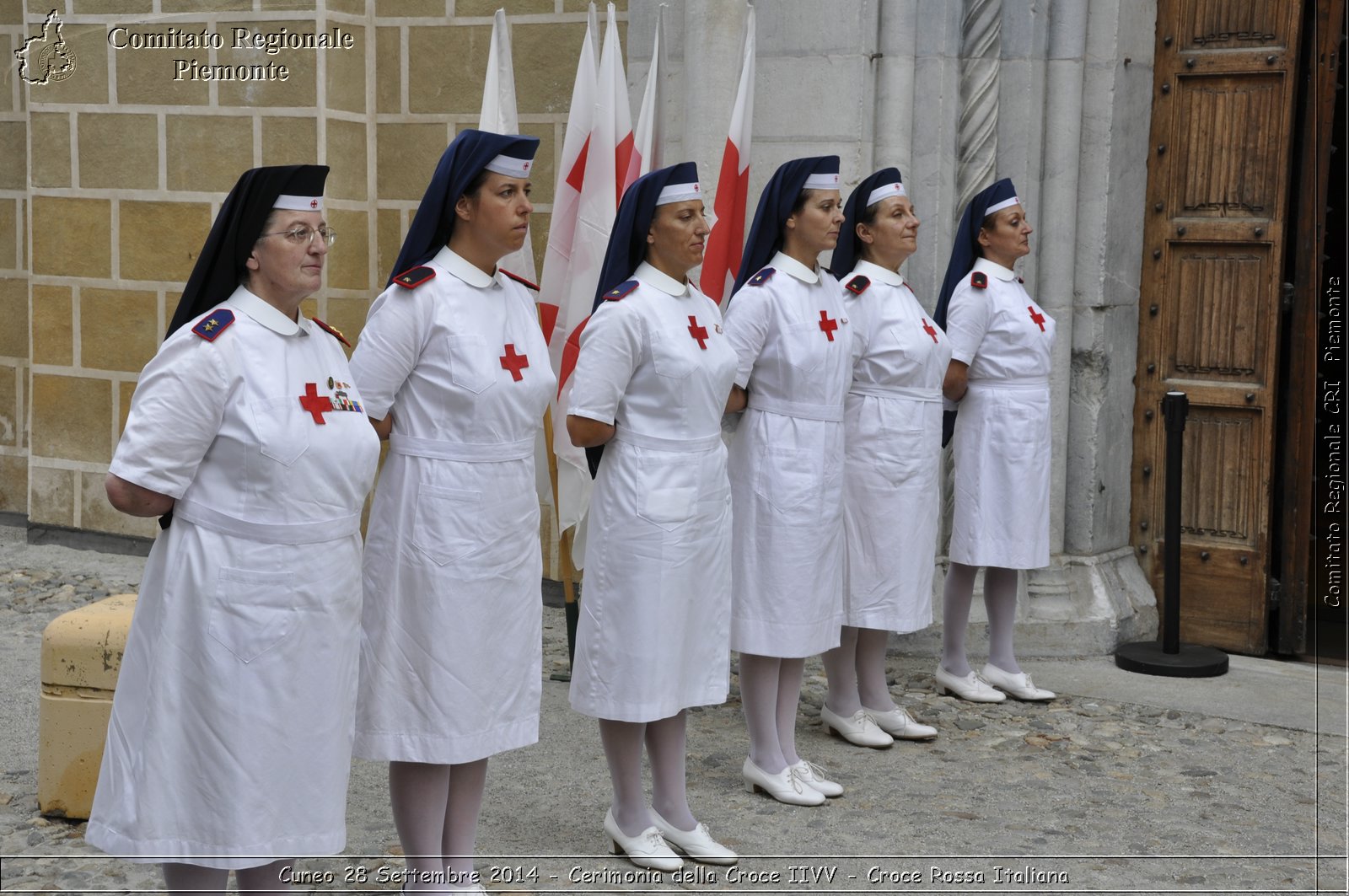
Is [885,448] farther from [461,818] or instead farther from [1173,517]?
[461,818]

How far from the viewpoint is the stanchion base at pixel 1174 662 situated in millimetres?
6832

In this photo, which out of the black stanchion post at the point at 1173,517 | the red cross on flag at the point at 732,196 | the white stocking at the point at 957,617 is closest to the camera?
the red cross on flag at the point at 732,196

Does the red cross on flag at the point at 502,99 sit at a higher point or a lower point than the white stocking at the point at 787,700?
higher

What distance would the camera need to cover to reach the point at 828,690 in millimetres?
5840

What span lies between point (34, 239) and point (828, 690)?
17.2 ft

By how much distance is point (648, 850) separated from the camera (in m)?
4.42

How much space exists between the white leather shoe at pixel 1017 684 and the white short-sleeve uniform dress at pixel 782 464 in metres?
1.64

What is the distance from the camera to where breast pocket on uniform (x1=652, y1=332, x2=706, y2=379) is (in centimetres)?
432

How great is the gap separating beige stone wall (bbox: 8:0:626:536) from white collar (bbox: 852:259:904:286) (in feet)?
8.04

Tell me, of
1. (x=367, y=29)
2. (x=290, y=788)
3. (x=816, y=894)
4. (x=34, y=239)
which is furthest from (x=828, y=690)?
(x=34, y=239)

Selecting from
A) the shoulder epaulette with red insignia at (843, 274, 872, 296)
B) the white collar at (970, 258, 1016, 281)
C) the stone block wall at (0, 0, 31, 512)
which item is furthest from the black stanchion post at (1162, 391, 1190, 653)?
the stone block wall at (0, 0, 31, 512)

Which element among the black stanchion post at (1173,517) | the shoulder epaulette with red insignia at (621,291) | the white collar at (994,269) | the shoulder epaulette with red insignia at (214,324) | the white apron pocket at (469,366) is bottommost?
the black stanchion post at (1173,517)

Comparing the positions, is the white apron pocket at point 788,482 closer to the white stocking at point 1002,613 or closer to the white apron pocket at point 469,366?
the white apron pocket at point 469,366

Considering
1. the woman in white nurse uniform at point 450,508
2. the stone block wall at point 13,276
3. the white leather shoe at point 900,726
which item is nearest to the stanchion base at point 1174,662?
the white leather shoe at point 900,726
